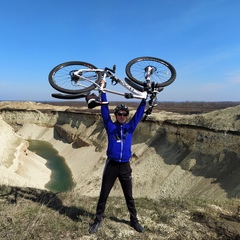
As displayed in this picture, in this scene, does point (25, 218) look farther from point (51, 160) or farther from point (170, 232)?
point (51, 160)

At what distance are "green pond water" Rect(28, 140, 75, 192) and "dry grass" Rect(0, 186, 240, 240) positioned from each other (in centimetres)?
1361

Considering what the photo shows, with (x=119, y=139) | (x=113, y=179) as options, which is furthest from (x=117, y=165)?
(x=119, y=139)

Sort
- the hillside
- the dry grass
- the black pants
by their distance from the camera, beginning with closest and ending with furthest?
the dry grass → the black pants → the hillside

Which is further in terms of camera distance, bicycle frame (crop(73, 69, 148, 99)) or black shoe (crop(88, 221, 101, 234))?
bicycle frame (crop(73, 69, 148, 99))

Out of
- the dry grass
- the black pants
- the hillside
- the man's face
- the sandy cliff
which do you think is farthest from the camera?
the sandy cliff

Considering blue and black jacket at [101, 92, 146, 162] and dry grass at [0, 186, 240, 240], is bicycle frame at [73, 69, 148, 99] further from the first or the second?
dry grass at [0, 186, 240, 240]

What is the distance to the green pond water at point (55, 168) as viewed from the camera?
3250cm

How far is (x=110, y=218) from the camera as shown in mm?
6836

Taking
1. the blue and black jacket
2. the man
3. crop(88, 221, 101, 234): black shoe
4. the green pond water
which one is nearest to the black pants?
the man

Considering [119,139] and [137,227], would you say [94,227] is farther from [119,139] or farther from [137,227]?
[119,139]

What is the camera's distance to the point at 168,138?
101 ft

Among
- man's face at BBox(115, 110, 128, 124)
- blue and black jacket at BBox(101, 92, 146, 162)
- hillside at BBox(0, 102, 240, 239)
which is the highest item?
man's face at BBox(115, 110, 128, 124)

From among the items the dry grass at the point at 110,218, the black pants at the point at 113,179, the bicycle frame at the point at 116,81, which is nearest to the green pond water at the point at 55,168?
the dry grass at the point at 110,218

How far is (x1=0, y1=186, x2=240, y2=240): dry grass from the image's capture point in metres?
5.98
